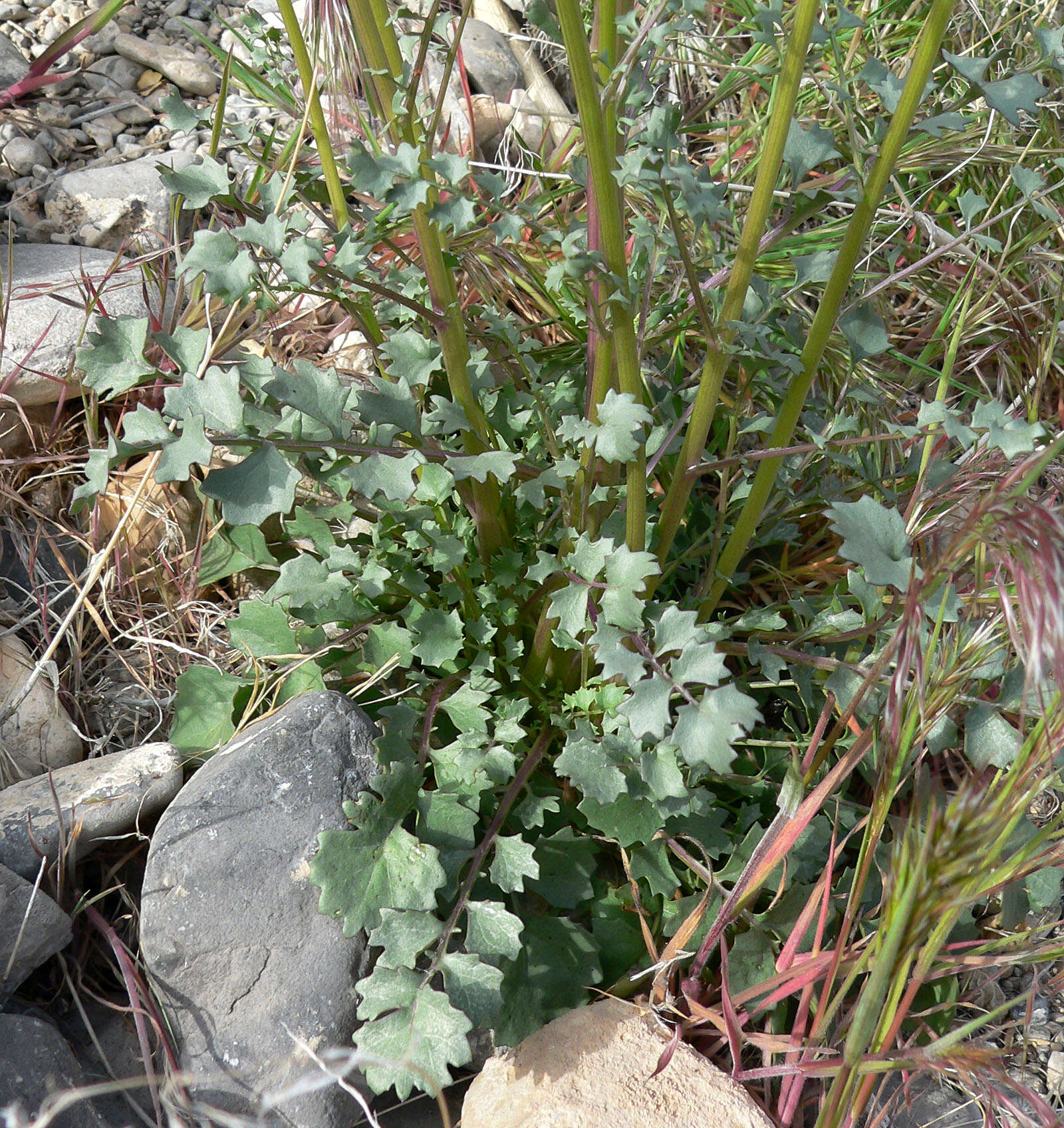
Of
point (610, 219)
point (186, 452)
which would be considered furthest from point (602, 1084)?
point (610, 219)

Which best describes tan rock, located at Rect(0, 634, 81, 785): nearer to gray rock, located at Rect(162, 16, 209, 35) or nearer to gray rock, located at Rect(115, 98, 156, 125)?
gray rock, located at Rect(115, 98, 156, 125)

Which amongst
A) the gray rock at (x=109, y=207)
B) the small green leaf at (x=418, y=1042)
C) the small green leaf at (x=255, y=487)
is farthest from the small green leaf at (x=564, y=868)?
the gray rock at (x=109, y=207)

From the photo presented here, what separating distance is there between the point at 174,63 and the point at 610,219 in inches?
62.6

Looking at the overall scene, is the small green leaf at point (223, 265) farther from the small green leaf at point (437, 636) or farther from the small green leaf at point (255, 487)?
the small green leaf at point (437, 636)

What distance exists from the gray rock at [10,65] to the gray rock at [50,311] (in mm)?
385

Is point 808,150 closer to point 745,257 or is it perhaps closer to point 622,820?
point 745,257

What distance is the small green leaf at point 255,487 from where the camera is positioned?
37.1 inches

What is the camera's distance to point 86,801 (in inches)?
52.4

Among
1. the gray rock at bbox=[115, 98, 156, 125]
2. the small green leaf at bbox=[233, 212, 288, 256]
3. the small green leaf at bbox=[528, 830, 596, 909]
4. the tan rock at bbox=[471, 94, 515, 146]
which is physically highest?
the small green leaf at bbox=[233, 212, 288, 256]

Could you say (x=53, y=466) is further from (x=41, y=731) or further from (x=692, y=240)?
(x=692, y=240)

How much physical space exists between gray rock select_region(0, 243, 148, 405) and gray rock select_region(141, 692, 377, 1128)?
30.5 inches

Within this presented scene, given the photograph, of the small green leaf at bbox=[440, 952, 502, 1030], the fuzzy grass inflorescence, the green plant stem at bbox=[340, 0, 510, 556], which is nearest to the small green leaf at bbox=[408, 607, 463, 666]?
the fuzzy grass inflorescence

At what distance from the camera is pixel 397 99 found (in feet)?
3.16

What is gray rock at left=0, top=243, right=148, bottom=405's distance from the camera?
1.65 m
